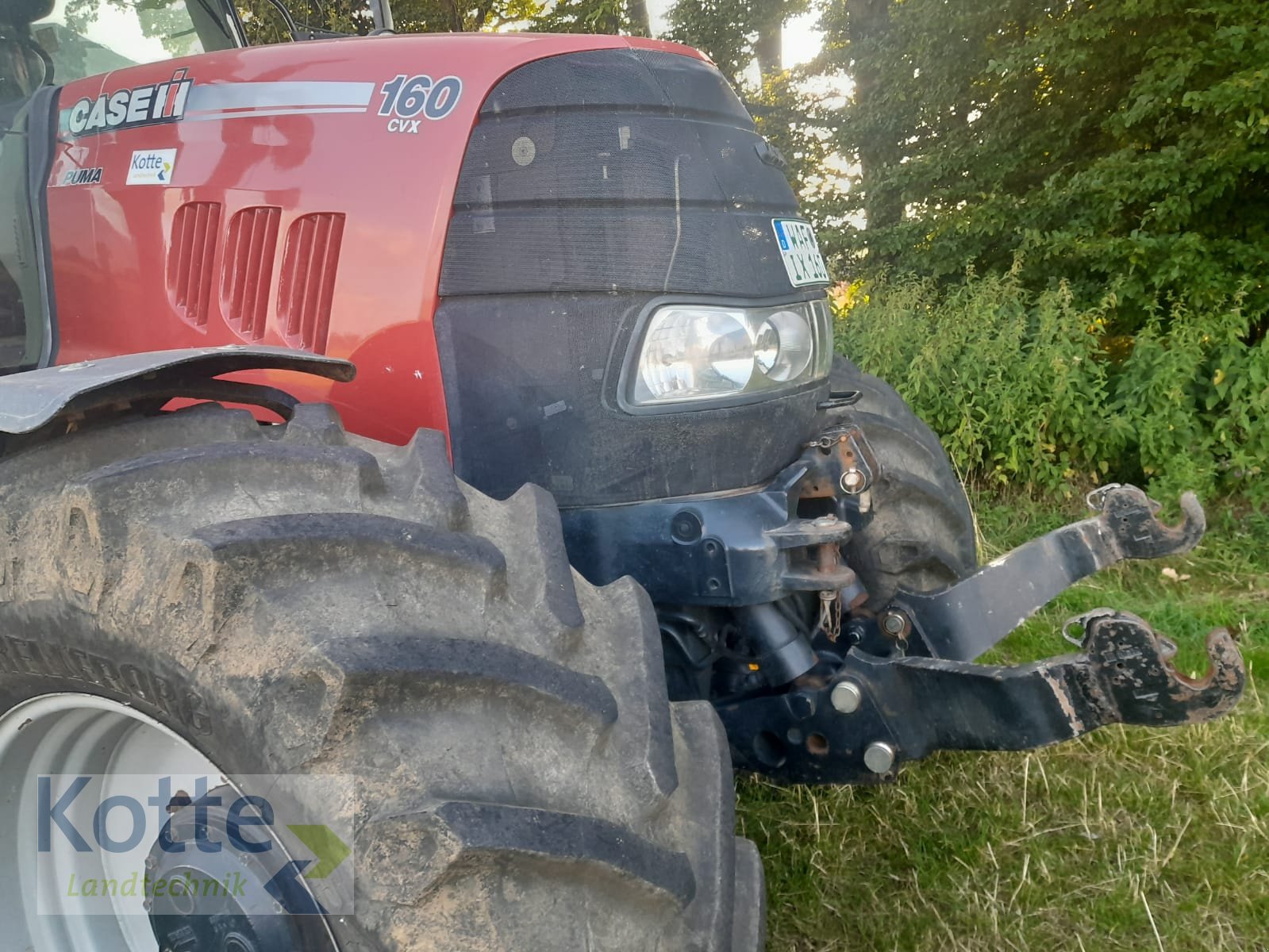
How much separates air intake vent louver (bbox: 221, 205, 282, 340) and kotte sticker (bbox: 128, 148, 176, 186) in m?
0.20

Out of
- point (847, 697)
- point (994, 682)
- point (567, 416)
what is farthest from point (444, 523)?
point (994, 682)

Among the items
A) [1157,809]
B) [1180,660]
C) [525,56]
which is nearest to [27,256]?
[525,56]

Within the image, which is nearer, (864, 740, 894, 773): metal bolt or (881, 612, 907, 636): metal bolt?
(864, 740, 894, 773): metal bolt

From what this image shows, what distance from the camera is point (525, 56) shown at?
1.76 metres

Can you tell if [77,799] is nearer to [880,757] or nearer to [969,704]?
[880,757]

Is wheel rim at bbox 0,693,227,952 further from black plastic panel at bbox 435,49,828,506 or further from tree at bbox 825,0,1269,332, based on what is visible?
tree at bbox 825,0,1269,332

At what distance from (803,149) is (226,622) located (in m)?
11.2

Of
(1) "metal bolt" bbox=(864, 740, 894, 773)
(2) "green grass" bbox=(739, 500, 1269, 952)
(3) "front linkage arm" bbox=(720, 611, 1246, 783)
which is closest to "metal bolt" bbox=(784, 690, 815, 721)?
(3) "front linkage arm" bbox=(720, 611, 1246, 783)

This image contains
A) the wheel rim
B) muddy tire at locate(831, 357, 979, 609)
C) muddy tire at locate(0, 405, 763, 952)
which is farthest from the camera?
muddy tire at locate(831, 357, 979, 609)

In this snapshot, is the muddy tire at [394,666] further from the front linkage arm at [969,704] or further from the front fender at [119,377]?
the front linkage arm at [969,704]

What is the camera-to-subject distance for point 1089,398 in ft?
16.4

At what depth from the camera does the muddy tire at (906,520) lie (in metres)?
2.38

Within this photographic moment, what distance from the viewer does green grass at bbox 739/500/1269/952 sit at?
80.3 inches

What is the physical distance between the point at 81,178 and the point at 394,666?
1.52 meters
